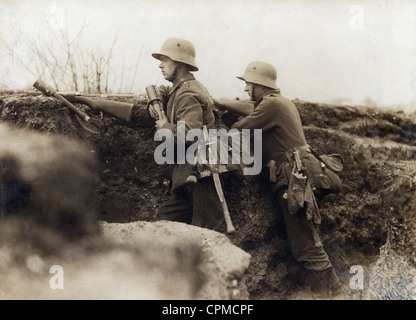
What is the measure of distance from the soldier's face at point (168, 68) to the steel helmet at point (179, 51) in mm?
59

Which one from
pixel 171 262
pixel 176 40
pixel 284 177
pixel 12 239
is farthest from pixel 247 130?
pixel 12 239

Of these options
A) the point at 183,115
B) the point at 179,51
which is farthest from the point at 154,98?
the point at 179,51

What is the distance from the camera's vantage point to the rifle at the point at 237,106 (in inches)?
269

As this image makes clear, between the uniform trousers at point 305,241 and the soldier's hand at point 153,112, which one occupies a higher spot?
the soldier's hand at point 153,112

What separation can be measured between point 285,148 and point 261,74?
0.81m

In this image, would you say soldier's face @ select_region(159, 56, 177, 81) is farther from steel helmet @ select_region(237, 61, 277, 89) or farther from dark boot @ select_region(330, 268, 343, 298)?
dark boot @ select_region(330, 268, 343, 298)

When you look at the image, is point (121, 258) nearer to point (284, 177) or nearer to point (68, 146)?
point (68, 146)

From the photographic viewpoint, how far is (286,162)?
21.6 ft

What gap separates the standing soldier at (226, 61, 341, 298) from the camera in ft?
21.5

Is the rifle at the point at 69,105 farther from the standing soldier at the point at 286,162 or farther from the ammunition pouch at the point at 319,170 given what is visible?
the ammunition pouch at the point at 319,170

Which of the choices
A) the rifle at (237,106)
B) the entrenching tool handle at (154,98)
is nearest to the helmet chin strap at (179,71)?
the entrenching tool handle at (154,98)

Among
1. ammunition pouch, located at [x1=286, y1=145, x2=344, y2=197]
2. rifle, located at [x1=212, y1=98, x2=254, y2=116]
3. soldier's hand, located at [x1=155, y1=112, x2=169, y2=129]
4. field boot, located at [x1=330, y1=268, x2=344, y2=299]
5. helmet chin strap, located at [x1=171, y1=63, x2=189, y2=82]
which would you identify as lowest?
field boot, located at [x1=330, y1=268, x2=344, y2=299]

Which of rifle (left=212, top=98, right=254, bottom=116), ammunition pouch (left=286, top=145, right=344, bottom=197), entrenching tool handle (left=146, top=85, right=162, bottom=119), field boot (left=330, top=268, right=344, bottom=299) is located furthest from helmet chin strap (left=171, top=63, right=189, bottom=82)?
field boot (left=330, top=268, right=344, bottom=299)

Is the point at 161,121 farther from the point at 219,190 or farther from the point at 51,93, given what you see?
the point at 51,93
